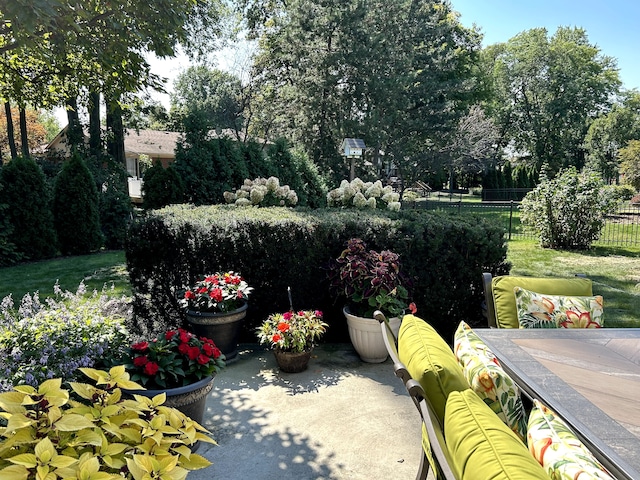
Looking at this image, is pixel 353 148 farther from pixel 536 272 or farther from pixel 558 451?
pixel 558 451

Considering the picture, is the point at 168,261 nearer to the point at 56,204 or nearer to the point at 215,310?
the point at 215,310

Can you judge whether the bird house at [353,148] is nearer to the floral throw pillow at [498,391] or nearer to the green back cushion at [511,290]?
the green back cushion at [511,290]

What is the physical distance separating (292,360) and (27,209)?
6.91 meters

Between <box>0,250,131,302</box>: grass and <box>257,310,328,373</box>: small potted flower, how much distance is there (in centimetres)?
298

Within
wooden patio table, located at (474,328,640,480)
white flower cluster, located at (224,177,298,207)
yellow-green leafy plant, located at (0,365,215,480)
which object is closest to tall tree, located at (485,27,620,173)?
white flower cluster, located at (224,177,298,207)

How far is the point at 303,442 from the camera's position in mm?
2494

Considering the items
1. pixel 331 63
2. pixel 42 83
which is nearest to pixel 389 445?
pixel 42 83

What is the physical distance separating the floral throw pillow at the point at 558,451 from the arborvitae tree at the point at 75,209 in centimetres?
898

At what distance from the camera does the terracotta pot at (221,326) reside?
3479 millimetres

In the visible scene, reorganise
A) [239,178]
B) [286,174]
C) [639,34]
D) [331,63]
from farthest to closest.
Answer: [639,34]
[331,63]
[286,174]
[239,178]

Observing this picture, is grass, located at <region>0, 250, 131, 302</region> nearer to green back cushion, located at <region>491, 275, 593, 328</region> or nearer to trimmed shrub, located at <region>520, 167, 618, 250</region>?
green back cushion, located at <region>491, 275, 593, 328</region>

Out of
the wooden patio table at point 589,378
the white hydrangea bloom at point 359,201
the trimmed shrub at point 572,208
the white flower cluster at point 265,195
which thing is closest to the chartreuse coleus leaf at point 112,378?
the wooden patio table at point 589,378

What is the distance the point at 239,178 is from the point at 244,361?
6.33 metres

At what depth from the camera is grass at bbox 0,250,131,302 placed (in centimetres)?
575
